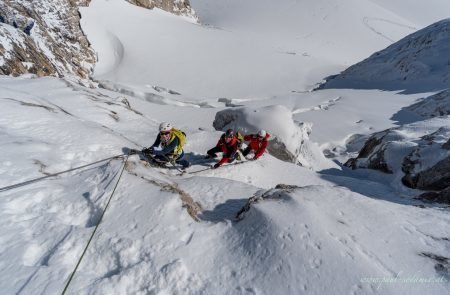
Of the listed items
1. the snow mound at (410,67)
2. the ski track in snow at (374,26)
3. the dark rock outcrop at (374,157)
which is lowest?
the dark rock outcrop at (374,157)

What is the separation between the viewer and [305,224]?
4.74 m

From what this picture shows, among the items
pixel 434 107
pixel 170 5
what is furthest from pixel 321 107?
pixel 170 5

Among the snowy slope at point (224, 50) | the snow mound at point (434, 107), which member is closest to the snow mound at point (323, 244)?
the snow mound at point (434, 107)

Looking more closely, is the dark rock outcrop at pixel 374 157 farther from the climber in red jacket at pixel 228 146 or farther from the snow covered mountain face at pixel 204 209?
the climber in red jacket at pixel 228 146

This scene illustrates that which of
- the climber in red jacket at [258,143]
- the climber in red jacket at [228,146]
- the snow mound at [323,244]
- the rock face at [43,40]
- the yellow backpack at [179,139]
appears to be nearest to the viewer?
the snow mound at [323,244]

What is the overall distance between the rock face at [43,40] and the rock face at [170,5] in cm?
1266

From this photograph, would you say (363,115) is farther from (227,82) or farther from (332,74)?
(332,74)

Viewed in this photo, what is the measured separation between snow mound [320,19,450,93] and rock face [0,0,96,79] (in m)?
24.3

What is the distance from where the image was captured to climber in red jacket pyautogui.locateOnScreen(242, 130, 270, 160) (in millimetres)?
10109

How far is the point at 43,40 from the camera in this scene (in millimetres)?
24297

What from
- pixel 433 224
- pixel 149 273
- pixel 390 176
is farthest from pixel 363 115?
pixel 149 273

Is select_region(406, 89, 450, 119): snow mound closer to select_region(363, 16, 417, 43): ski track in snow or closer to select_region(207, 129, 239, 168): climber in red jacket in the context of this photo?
select_region(207, 129, 239, 168): climber in red jacket

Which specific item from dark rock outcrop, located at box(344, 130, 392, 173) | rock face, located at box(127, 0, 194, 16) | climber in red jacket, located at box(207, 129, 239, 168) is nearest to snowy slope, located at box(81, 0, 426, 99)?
rock face, located at box(127, 0, 194, 16)

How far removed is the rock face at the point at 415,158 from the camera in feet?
31.4
